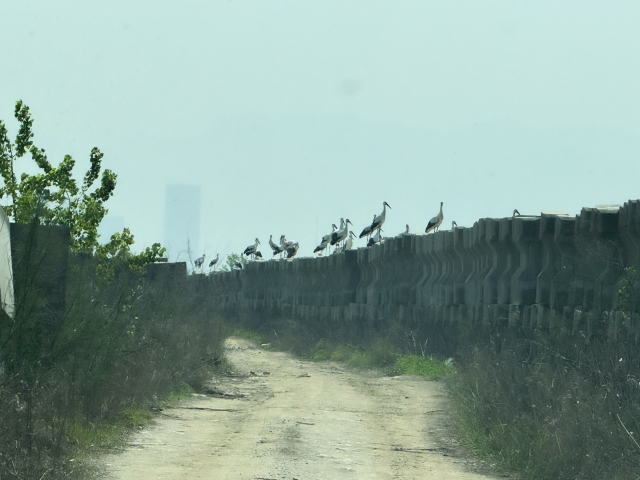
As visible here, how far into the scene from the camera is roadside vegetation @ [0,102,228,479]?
29.1 feet

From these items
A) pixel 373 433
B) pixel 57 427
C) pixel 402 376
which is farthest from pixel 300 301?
pixel 57 427

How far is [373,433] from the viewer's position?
1234 cm

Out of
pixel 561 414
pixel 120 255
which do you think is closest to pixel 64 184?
pixel 120 255

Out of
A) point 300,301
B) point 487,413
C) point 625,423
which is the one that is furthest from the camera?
point 300,301

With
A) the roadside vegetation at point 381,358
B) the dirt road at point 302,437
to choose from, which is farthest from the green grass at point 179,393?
the roadside vegetation at point 381,358

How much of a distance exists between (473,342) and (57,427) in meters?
12.2

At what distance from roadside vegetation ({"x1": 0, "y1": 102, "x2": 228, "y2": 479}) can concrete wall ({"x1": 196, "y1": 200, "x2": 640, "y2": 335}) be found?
6.07 m

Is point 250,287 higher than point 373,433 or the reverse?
higher

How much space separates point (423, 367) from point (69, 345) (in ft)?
36.3

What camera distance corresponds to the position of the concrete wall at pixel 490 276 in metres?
14.2

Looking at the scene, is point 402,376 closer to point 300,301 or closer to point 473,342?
point 473,342

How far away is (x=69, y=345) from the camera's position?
11047mm

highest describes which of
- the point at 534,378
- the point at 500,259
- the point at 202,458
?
the point at 500,259

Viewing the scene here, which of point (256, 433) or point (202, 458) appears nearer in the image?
point (202, 458)
